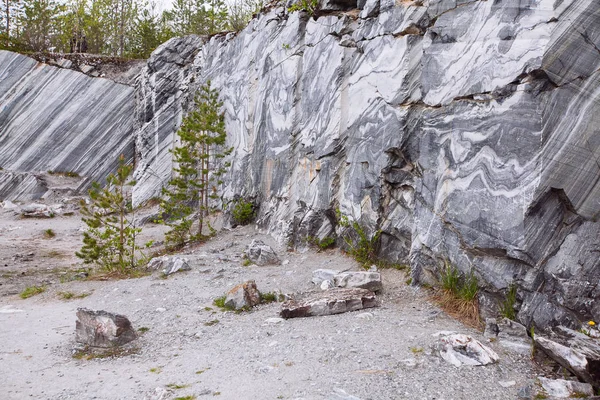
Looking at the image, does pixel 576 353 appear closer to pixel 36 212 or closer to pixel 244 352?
pixel 244 352

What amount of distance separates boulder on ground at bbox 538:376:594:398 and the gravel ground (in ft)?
0.87

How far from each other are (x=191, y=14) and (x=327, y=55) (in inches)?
763

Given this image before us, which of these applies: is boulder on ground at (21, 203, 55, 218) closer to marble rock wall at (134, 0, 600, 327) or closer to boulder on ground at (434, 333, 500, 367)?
marble rock wall at (134, 0, 600, 327)

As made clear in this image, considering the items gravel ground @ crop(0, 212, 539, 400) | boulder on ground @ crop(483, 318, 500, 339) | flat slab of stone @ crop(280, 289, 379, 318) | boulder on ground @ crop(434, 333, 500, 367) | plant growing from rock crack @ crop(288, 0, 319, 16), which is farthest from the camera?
plant growing from rock crack @ crop(288, 0, 319, 16)

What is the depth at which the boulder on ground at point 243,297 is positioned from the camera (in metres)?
6.62

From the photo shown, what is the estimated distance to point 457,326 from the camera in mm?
5262

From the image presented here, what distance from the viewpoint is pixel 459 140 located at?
6031 mm

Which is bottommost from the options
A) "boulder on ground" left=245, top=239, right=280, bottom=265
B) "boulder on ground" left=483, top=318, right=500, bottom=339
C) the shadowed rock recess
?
"boulder on ground" left=245, top=239, right=280, bottom=265

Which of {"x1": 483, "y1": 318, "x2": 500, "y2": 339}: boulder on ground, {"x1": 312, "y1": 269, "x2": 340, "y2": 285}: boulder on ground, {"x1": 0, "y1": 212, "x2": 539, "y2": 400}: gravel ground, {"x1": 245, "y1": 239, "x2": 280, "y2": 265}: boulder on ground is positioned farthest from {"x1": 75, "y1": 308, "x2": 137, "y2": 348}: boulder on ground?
{"x1": 483, "y1": 318, "x2": 500, "y2": 339}: boulder on ground

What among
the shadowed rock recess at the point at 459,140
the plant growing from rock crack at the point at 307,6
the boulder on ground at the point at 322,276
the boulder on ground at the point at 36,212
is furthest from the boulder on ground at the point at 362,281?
the boulder on ground at the point at 36,212

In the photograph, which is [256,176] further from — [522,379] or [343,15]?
[522,379]

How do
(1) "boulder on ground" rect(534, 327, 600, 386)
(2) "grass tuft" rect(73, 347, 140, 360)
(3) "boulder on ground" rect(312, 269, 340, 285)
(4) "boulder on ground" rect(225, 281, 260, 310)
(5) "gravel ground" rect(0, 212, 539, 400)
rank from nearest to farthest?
1. (1) "boulder on ground" rect(534, 327, 600, 386)
2. (5) "gravel ground" rect(0, 212, 539, 400)
3. (2) "grass tuft" rect(73, 347, 140, 360)
4. (4) "boulder on ground" rect(225, 281, 260, 310)
5. (3) "boulder on ground" rect(312, 269, 340, 285)

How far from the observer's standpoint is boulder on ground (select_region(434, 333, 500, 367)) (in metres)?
4.41

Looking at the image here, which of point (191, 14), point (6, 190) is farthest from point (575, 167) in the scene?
point (191, 14)
